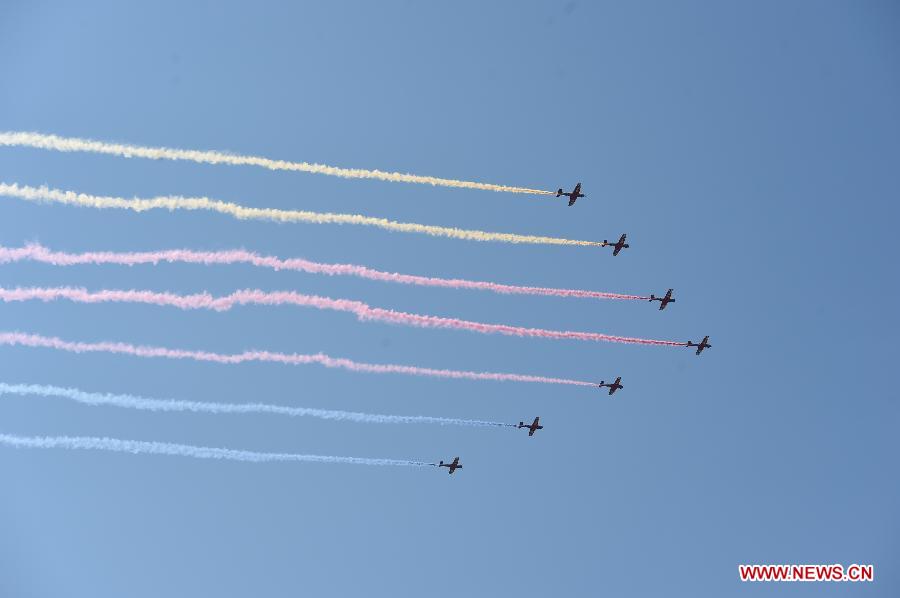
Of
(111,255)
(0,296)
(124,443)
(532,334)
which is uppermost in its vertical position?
(532,334)

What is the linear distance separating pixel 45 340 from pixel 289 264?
34.9 ft

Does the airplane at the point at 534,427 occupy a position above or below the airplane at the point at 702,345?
below

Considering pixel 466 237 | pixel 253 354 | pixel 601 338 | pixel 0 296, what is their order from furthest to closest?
pixel 601 338 → pixel 466 237 → pixel 253 354 → pixel 0 296

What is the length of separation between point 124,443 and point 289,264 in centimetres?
1049

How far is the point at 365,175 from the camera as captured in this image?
44219 mm

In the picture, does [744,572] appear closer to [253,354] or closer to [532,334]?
[532,334]

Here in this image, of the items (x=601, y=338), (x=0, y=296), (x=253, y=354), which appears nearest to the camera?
(x=0, y=296)

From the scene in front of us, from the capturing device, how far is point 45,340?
1577 inches

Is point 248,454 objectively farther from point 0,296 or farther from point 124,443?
point 0,296

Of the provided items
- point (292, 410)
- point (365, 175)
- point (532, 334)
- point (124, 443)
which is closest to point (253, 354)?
point (292, 410)

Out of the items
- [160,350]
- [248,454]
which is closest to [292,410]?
[248,454]

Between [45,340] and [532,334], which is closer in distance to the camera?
[45,340]

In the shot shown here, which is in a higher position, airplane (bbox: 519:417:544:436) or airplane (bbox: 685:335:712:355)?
airplane (bbox: 685:335:712:355)

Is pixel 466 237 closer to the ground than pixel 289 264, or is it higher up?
higher up
